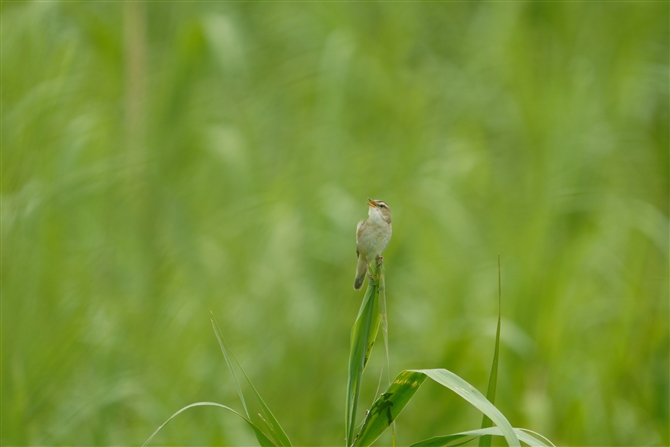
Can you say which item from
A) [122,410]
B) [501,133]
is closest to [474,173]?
[501,133]

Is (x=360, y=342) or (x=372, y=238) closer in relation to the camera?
(x=360, y=342)

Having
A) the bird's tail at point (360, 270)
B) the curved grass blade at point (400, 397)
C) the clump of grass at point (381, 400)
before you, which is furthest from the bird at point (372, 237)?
the curved grass blade at point (400, 397)

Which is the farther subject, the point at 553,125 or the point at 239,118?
the point at 239,118

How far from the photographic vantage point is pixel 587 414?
3.41 m

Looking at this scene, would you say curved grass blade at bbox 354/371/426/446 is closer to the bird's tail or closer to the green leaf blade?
the green leaf blade

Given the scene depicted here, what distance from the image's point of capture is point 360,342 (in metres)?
1.39

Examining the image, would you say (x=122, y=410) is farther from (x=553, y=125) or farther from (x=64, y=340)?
(x=553, y=125)

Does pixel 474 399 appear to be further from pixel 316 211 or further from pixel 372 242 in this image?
pixel 316 211

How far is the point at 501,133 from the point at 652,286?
143 centimetres

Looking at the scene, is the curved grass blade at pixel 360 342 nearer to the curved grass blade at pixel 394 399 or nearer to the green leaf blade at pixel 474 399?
the curved grass blade at pixel 394 399

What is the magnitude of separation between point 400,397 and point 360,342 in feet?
0.47

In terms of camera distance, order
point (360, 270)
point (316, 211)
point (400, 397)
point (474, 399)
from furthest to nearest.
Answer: point (316, 211) → point (360, 270) → point (400, 397) → point (474, 399)

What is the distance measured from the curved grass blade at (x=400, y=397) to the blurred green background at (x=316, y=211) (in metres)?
1.19

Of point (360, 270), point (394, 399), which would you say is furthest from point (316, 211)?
point (394, 399)
